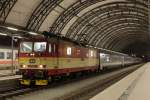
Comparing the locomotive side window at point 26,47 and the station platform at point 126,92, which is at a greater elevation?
the locomotive side window at point 26,47

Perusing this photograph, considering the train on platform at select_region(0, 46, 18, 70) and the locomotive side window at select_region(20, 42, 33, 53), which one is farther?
the train on platform at select_region(0, 46, 18, 70)

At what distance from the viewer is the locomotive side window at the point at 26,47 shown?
74.6ft

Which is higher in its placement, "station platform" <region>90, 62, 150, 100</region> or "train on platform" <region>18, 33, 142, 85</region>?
"train on platform" <region>18, 33, 142, 85</region>

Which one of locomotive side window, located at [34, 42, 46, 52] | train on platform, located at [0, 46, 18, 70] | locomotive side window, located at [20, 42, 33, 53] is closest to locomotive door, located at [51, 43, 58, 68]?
locomotive side window, located at [34, 42, 46, 52]

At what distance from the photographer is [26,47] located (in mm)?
23000

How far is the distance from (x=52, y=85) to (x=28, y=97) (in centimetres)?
597

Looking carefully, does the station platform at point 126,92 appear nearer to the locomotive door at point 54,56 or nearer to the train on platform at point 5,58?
the locomotive door at point 54,56

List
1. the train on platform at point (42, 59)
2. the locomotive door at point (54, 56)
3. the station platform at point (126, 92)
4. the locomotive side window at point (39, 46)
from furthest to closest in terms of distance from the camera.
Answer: the locomotive door at point (54, 56) < the locomotive side window at point (39, 46) < the train on platform at point (42, 59) < the station platform at point (126, 92)

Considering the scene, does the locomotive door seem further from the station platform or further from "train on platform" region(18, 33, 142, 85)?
the station platform

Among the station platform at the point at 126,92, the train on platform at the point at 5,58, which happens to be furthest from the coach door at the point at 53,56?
the train on platform at the point at 5,58

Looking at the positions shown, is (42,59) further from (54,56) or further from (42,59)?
(54,56)

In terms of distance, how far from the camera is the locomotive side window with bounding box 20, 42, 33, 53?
22.7 m

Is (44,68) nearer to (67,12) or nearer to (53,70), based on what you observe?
(53,70)

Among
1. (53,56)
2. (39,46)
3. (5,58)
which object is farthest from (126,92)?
(5,58)
